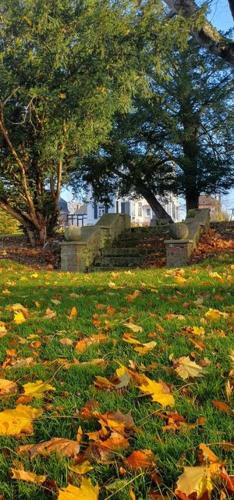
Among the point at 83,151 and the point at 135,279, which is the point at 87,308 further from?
the point at 83,151

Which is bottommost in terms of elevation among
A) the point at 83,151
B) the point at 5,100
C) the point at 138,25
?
the point at 83,151

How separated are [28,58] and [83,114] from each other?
192cm

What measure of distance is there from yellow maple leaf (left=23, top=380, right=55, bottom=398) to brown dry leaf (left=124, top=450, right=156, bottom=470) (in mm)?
877

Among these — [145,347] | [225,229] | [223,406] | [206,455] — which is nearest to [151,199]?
[225,229]

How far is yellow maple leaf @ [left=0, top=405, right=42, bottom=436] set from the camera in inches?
87.6

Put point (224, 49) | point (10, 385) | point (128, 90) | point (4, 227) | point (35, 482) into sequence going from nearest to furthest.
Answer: point (35, 482) < point (10, 385) < point (224, 49) < point (128, 90) < point (4, 227)

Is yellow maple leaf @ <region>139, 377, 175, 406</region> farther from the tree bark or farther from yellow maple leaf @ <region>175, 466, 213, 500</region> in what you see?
the tree bark

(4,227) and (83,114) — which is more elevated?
(83,114)

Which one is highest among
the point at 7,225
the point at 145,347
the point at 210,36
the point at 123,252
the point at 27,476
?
the point at 210,36

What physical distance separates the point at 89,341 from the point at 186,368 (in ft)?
3.44

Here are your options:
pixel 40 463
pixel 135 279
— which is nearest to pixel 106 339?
pixel 40 463

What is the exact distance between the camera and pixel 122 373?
2.83 meters

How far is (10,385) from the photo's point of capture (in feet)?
9.27

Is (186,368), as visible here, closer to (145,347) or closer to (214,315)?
(145,347)
